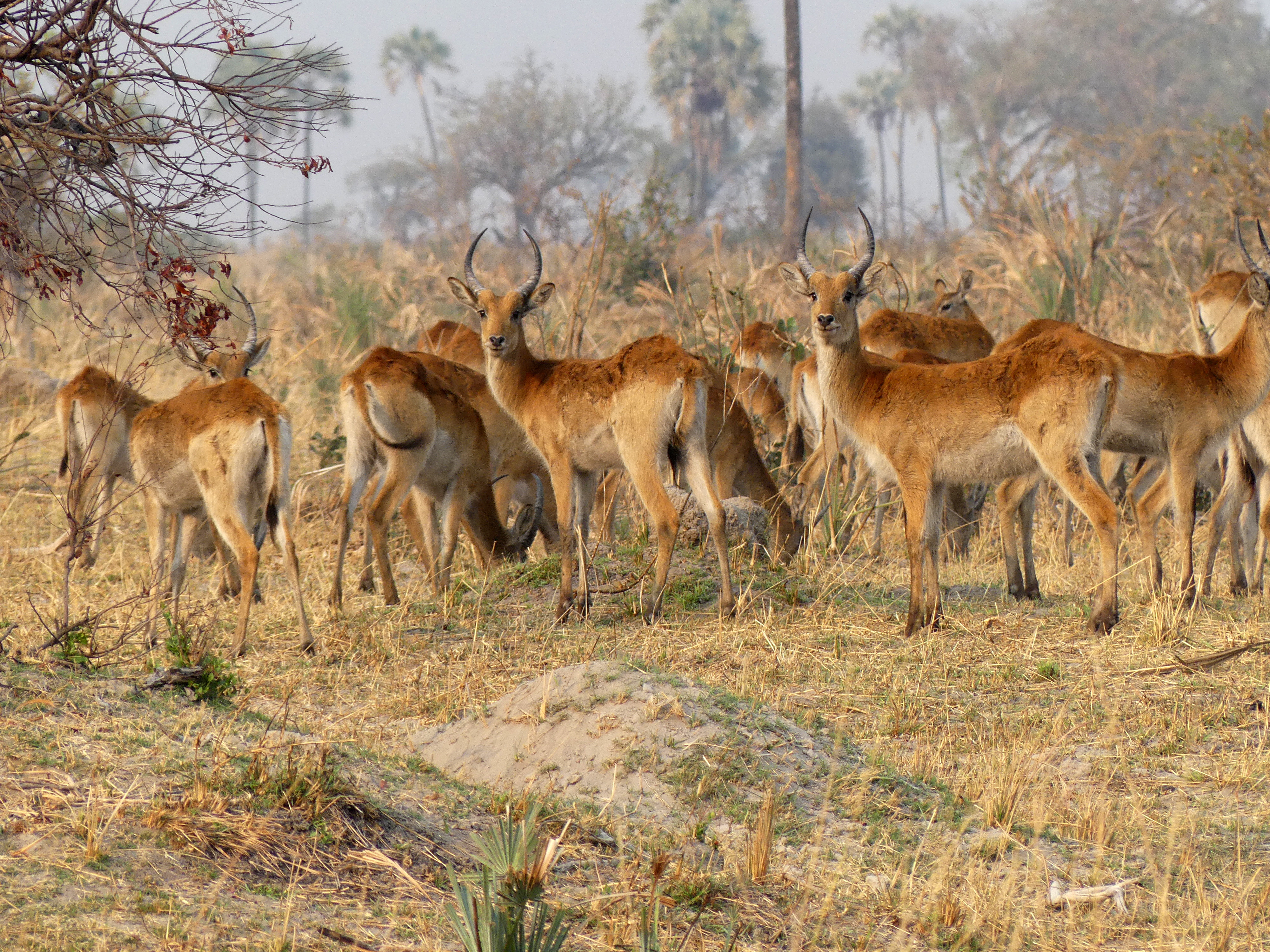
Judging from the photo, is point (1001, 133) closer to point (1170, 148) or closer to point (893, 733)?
point (1170, 148)

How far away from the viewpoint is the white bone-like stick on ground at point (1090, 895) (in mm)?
4320

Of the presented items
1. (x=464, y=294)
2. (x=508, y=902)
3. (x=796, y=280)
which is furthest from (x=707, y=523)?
(x=508, y=902)

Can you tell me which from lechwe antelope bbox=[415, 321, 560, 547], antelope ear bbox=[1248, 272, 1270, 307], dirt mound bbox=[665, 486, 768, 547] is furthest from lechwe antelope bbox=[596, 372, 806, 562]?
antelope ear bbox=[1248, 272, 1270, 307]

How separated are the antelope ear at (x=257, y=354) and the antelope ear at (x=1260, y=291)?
681 cm

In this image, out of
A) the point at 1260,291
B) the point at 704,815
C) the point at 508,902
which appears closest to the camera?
the point at 508,902

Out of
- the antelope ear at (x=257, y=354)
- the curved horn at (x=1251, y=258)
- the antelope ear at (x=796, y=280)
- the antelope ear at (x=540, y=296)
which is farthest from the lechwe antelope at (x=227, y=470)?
the curved horn at (x=1251, y=258)

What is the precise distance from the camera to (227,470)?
26.7 ft

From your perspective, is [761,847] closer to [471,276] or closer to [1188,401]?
[1188,401]

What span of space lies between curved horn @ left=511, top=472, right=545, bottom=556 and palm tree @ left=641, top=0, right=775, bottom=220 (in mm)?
48404

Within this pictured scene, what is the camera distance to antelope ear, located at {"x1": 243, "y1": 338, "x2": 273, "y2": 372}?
1033 cm

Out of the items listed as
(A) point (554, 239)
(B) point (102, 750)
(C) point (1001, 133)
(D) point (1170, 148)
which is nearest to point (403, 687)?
(B) point (102, 750)

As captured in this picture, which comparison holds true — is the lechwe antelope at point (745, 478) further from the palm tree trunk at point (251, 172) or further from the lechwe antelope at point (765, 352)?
the palm tree trunk at point (251, 172)

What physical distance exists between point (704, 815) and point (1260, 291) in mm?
5431

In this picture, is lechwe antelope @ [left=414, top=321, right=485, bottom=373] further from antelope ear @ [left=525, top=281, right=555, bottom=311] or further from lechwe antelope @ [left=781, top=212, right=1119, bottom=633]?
lechwe antelope @ [left=781, top=212, right=1119, bottom=633]
